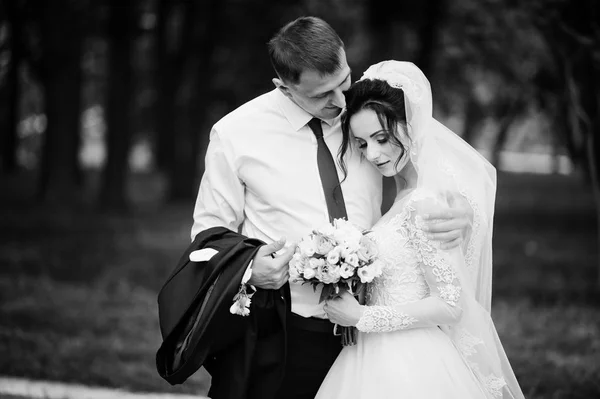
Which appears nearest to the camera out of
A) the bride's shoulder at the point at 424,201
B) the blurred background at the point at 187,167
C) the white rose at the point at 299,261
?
the white rose at the point at 299,261

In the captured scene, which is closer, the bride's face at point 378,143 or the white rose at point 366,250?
the white rose at point 366,250

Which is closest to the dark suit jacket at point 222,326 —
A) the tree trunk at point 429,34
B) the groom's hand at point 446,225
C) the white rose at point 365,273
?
the white rose at point 365,273

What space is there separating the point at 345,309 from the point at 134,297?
7.10 metres

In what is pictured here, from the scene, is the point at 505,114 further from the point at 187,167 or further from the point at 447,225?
the point at 447,225

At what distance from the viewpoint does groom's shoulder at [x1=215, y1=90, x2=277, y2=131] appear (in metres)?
4.21

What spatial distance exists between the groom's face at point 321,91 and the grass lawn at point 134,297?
3.74 metres

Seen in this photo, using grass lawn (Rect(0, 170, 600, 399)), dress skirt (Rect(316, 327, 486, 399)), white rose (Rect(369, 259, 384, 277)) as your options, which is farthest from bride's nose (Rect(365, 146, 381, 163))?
grass lawn (Rect(0, 170, 600, 399))

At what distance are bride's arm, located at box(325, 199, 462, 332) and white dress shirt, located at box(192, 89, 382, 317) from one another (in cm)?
30

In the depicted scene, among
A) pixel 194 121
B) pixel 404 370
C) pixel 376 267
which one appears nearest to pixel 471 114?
pixel 194 121

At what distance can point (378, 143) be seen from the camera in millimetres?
3996

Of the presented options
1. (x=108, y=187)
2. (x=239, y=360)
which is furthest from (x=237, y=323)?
(x=108, y=187)

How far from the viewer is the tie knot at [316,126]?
13.9 feet

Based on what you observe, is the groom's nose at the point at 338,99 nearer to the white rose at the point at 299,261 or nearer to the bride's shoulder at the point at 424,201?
the bride's shoulder at the point at 424,201

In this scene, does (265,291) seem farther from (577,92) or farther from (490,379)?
(577,92)
